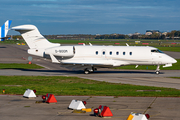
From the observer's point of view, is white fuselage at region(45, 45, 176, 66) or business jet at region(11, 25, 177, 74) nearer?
business jet at region(11, 25, 177, 74)

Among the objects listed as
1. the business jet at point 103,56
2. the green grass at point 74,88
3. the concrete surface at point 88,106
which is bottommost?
the green grass at point 74,88

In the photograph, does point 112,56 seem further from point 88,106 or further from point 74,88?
point 88,106

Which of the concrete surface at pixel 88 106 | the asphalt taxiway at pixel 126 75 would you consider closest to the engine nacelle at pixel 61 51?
the asphalt taxiway at pixel 126 75

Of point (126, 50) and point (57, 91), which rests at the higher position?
point (126, 50)

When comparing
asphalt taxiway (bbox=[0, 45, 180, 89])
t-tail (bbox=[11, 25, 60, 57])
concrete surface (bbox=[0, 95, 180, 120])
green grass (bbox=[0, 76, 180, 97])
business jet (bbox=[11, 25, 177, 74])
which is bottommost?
asphalt taxiway (bbox=[0, 45, 180, 89])

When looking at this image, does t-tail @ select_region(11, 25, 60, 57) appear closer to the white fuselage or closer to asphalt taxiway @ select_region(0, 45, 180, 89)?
the white fuselage

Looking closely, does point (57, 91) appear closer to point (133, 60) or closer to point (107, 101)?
point (107, 101)

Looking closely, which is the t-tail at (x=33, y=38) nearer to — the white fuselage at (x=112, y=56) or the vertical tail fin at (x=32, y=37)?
the vertical tail fin at (x=32, y=37)

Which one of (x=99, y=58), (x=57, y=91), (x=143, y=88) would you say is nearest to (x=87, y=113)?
(x=57, y=91)

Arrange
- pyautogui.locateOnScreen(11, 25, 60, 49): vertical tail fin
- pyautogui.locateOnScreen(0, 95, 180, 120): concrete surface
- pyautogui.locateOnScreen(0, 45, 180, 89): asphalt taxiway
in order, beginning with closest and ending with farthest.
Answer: pyautogui.locateOnScreen(0, 95, 180, 120): concrete surface < pyautogui.locateOnScreen(0, 45, 180, 89): asphalt taxiway < pyautogui.locateOnScreen(11, 25, 60, 49): vertical tail fin

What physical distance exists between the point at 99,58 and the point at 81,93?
43.0ft

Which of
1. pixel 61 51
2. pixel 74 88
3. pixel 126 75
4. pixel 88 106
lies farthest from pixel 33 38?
pixel 88 106

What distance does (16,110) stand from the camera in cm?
1515

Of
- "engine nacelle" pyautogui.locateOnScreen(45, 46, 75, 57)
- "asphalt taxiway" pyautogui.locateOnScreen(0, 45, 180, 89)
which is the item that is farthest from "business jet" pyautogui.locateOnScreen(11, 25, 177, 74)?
"asphalt taxiway" pyautogui.locateOnScreen(0, 45, 180, 89)
